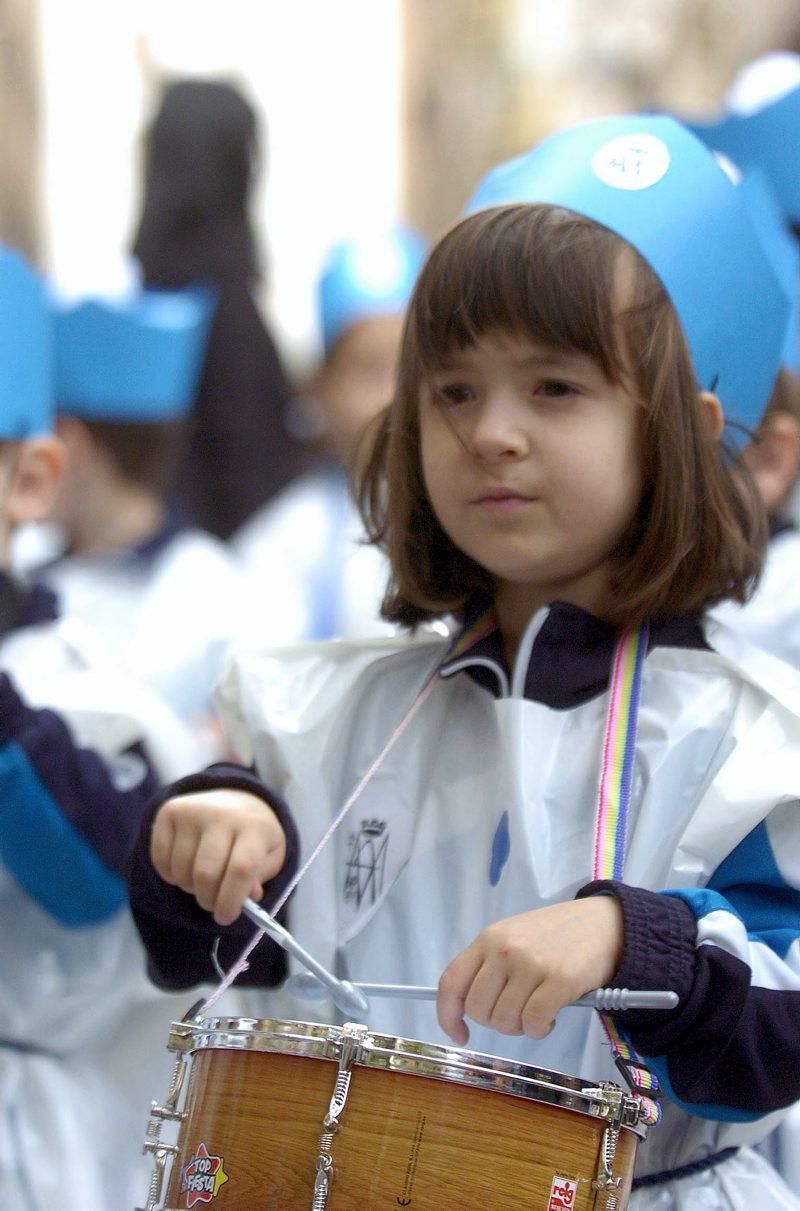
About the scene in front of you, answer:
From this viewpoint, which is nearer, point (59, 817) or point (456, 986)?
point (456, 986)

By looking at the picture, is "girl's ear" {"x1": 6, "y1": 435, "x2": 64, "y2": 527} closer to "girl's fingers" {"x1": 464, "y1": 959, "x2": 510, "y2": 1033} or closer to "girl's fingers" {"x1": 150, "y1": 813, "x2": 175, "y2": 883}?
"girl's fingers" {"x1": 150, "y1": 813, "x2": 175, "y2": 883}

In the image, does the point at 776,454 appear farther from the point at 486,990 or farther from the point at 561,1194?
the point at 561,1194

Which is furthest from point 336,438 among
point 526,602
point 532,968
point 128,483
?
point 532,968

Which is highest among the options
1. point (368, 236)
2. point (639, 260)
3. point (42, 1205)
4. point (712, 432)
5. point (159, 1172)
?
point (368, 236)

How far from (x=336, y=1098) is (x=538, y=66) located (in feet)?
32.0

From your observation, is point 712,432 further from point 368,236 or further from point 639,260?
point 368,236

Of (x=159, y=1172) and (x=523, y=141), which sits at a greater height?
(x=523, y=141)

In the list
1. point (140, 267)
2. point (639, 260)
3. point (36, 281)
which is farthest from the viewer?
point (140, 267)

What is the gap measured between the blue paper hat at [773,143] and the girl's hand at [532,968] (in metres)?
2.00

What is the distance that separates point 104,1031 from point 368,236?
325 centimetres

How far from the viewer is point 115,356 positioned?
4785 mm

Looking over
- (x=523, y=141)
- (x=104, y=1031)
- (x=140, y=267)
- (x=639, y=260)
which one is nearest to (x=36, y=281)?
(x=104, y=1031)

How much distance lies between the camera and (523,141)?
1077 centimetres

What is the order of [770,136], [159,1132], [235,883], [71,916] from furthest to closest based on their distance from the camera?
[770,136]
[71,916]
[235,883]
[159,1132]
